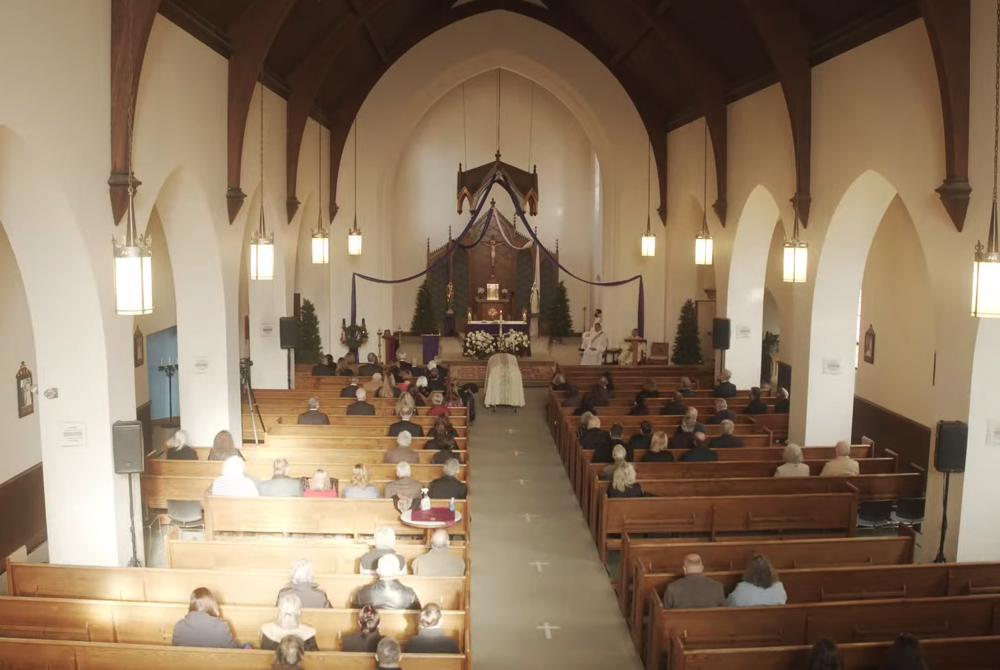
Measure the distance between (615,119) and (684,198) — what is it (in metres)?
2.63

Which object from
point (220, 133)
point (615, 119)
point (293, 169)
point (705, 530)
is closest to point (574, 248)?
point (615, 119)

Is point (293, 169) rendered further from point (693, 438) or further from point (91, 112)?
point (693, 438)

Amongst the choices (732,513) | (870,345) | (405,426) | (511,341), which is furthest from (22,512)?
(870,345)

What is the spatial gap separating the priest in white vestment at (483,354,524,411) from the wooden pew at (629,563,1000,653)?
9.01m

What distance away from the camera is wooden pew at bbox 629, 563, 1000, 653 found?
7012 millimetres

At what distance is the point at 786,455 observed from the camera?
32.8 feet

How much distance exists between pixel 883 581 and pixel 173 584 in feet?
18.3

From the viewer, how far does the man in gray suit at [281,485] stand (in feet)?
29.7

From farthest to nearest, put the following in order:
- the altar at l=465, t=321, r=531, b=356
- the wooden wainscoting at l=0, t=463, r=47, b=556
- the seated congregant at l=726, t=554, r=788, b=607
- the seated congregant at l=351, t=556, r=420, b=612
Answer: the altar at l=465, t=321, r=531, b=356 < the wooden wainscoting at l=0, t=463, r=47, b=556 < the seated congregant at l=726, t=554, r=788, b=607 < the seated congregant at l=351, t=556, r=420, b=612

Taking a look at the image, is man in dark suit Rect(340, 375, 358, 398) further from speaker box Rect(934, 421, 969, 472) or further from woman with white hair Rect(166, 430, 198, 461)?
speaker box Rect(934, 421, 969, 472)

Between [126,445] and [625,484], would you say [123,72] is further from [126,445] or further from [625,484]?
[625,484]

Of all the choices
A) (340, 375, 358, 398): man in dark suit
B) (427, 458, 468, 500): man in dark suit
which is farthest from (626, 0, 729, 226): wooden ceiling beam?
(427, 458, 468, 500): man in dark suit

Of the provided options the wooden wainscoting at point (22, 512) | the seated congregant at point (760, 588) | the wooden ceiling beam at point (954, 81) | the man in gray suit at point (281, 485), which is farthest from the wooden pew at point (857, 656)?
the wooden wainscoting at point (22, 512)

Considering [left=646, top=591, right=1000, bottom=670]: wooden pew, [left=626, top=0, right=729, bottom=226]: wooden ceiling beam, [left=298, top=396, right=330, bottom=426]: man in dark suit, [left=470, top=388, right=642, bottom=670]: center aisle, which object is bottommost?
[left=470, top=388, right=642, bottom=670]: center aisle
